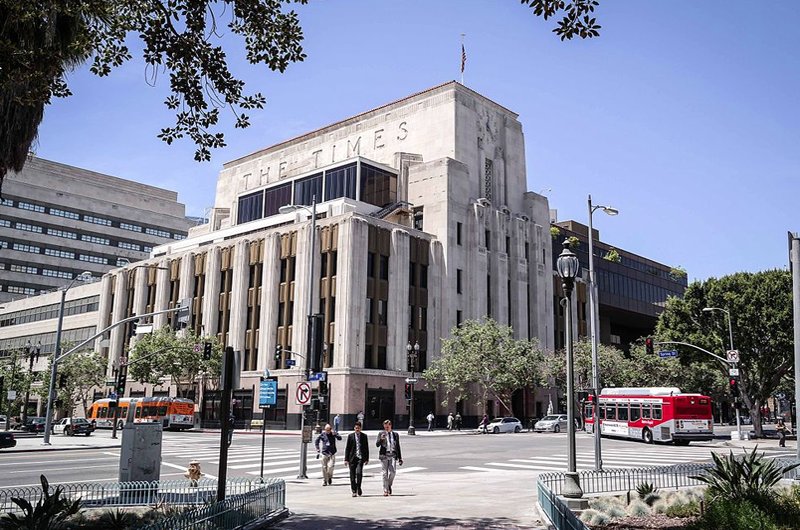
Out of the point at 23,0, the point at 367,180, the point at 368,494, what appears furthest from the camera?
the point at 367,180

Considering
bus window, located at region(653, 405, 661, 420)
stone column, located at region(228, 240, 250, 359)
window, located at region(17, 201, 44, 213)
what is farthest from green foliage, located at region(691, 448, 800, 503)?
window, located at region(17, 201, 44, 213)

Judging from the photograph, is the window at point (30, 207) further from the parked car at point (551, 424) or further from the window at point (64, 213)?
the parked car at point (551, 424)

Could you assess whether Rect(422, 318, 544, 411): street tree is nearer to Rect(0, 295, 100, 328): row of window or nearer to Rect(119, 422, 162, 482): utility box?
Rect(119, 422, 162, 482): utility box

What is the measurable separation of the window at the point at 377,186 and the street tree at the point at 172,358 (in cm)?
2114

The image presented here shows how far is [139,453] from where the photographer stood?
16.2m

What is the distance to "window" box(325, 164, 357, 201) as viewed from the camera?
70.2 m

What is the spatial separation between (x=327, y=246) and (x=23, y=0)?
2032 inches

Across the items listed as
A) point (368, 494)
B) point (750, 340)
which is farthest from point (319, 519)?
point (750, 340)

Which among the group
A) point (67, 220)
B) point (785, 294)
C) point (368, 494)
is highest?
point (67, 220)

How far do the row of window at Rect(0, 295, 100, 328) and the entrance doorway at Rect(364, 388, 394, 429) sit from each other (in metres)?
44.7

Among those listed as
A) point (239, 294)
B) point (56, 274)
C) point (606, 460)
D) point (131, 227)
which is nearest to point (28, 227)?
point (56, 274)

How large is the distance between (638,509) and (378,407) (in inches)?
1848

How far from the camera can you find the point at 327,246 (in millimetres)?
61656

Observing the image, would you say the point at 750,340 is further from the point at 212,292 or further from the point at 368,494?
the point at 212,292
